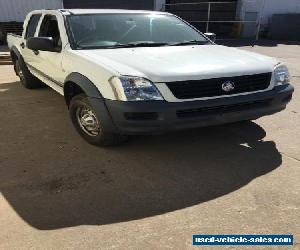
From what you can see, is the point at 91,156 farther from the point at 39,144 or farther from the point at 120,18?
the point at 120,18

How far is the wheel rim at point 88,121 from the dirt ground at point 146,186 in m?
0.19

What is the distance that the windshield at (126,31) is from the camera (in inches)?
Result: 185

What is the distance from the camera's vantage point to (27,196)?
328 centimetres

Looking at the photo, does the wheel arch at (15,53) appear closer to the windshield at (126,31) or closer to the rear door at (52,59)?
the rear door at (52,59)

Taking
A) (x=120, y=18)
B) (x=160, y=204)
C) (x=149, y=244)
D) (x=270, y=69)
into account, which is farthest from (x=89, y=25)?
(x=149, y=244)

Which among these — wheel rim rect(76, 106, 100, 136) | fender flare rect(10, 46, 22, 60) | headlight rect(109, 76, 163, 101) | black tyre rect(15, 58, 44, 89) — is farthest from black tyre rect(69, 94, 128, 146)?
fender flare rect(10, 46, 22, 60)

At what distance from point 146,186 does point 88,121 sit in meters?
1.25

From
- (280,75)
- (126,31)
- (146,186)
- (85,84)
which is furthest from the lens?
(126,31)

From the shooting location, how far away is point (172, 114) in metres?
3.59

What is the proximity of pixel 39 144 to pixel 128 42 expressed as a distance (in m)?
1.69

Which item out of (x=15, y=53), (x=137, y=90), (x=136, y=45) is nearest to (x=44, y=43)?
(x=136, y=45)

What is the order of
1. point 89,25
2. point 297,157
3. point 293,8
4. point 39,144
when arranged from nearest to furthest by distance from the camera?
1. point 297,157
2. point 39,144
3. point 89,25
4. point 293,8

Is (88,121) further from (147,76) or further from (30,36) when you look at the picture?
(30,36)

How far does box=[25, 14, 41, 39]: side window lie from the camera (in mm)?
6252
